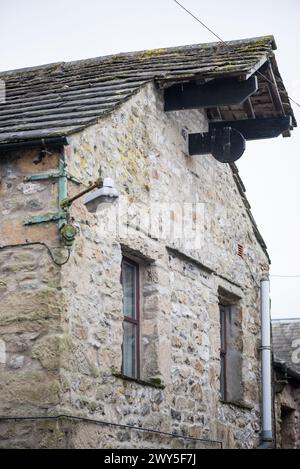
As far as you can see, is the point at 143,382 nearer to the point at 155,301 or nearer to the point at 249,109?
the point at 155,301

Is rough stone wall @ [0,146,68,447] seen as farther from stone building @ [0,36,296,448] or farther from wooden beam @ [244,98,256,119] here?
wooden beam @ [244,98,256,119]

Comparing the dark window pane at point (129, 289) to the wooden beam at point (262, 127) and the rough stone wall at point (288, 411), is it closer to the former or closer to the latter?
the wooden beam at point (262, 127)

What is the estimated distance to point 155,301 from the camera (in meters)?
11.2

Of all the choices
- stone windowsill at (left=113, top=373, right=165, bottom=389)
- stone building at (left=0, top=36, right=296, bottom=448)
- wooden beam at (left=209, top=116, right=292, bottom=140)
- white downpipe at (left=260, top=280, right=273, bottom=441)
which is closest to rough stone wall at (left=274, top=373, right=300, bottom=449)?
white downpipe at (left=260, top=280, right=273, bottom=441)

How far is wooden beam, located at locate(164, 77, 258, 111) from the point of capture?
38.9ft

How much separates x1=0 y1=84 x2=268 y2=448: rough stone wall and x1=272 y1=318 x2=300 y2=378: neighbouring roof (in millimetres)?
9977

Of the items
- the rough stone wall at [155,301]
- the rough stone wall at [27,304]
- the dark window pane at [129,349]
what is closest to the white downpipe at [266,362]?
the rough stone wall at [155,301]

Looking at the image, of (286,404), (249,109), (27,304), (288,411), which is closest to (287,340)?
(288,411)

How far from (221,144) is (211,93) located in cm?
95

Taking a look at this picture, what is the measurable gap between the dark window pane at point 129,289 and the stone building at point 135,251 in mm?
22
